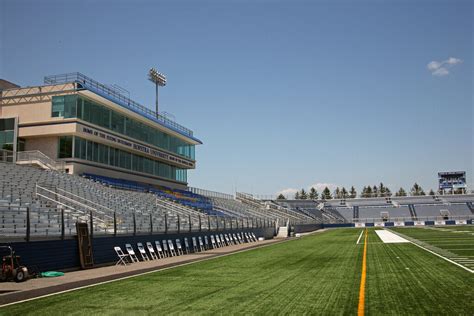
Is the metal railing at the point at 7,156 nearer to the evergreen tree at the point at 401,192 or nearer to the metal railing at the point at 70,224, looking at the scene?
the metal railing at the point at 70,224

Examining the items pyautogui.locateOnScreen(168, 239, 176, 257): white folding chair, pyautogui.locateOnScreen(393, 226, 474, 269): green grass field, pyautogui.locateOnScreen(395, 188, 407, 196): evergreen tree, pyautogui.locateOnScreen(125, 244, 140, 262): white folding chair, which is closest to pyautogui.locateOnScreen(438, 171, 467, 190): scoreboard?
pyautogui.locateOnScreen(395, 188, 407, 196): evergreen tree

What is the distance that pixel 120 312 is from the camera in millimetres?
8805

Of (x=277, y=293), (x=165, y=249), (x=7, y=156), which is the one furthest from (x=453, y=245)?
(x=7, y=156)

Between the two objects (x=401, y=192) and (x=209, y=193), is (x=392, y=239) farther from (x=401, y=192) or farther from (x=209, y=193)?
(x=401, y=192)

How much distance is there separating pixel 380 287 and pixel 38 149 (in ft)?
101

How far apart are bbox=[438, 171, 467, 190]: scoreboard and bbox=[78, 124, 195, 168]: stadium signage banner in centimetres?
6347

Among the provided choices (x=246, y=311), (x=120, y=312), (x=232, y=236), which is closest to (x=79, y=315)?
(x=120, y=312)

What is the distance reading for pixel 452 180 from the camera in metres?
96.8

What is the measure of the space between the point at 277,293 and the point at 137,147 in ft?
113

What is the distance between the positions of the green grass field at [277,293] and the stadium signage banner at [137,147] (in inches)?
898

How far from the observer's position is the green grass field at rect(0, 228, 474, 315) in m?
8.81

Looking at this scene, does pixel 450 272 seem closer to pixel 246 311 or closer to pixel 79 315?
pixel 246 311

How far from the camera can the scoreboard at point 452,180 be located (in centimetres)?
9562

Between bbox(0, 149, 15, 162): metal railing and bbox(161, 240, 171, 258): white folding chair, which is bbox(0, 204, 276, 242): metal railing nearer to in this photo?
bbox(161, 240, 171, 258): white folding chair
